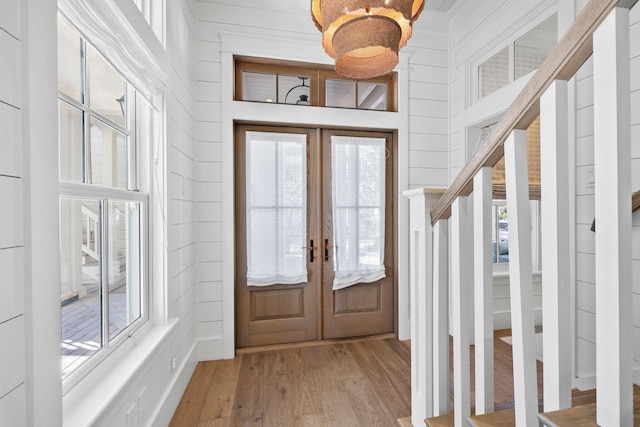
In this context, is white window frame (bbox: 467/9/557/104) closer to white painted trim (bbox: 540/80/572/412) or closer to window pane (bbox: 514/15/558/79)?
window pane (bbox: 514/15/558/79)

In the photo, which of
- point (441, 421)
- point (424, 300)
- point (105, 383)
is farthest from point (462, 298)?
point (105, 383)

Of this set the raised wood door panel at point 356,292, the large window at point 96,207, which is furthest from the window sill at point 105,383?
the raised wood door panel at point 356,292

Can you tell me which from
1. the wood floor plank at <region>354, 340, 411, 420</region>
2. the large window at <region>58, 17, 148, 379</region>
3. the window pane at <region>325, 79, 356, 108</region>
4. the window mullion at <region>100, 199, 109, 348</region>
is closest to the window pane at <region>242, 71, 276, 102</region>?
the window pane at <region>325, 79, 356, 108</region>

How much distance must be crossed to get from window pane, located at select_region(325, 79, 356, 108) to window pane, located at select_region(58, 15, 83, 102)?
1.96 m

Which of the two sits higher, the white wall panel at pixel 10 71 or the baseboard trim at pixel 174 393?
the white wall panel at pixel 10 71

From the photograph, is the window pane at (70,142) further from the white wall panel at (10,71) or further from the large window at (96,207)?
the white wall panel at (10,71)

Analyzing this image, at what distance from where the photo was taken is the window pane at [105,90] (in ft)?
4.23

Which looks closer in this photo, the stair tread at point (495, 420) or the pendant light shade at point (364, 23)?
the stair tread at point (495, 420)

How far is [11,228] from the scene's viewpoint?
75cm

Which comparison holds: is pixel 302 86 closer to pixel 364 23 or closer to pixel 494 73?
pixel 494 73

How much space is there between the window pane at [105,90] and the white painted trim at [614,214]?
1.69 metres

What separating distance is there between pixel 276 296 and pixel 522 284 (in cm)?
220

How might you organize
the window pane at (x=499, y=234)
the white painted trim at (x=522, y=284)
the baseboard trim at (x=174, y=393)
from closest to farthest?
the white painted trim at (x=522, y=284), the baseboard trim at (x=174, y=393), the window pane at (x=499, y=234)

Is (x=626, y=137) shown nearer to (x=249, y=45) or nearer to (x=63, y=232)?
(x=63, y=232)
